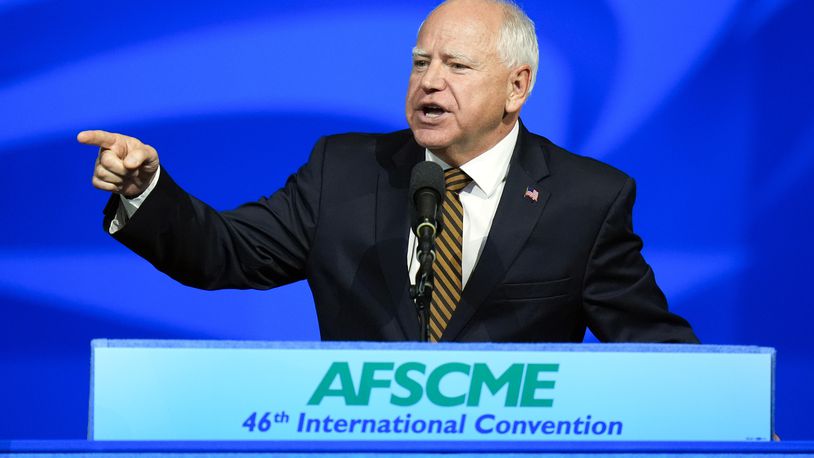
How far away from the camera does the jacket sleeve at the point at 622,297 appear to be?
2.14m

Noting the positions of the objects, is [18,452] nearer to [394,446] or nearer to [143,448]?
[143,448]

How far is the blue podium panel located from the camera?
140 centimetres

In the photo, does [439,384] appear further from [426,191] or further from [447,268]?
[447,268]

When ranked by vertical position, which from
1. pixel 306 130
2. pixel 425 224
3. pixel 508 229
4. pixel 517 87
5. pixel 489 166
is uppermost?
pixel 306 130

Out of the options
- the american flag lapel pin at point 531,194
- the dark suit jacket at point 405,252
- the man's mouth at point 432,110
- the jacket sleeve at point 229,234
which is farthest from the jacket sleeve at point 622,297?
Result: the jacket sleeve at point 229,234

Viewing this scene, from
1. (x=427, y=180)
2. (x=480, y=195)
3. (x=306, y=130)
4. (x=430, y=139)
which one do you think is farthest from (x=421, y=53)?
(x=306, y=130)

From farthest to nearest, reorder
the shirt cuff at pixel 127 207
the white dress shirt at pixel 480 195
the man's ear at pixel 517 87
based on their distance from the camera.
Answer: the man's ear at pixel 517 87 → the white dress shirt at pixel 480 195 → the shirt cuff at pixel 127 207

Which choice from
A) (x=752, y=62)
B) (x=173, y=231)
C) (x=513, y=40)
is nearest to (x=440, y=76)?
(x=513, y=40)

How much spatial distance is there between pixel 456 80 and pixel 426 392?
→ 842 mm

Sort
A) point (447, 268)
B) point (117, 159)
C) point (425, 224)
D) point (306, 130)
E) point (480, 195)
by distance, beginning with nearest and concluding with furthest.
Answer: point (425, 224) → point (117, 159) → point (447, 268) → point (480, 195) → point (306, 130)

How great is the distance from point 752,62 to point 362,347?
2.18 m

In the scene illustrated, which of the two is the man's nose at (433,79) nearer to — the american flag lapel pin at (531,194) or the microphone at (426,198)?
the american flag lapel pin at (531,194)

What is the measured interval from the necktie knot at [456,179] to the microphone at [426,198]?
1.54ft

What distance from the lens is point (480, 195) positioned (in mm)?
2215
